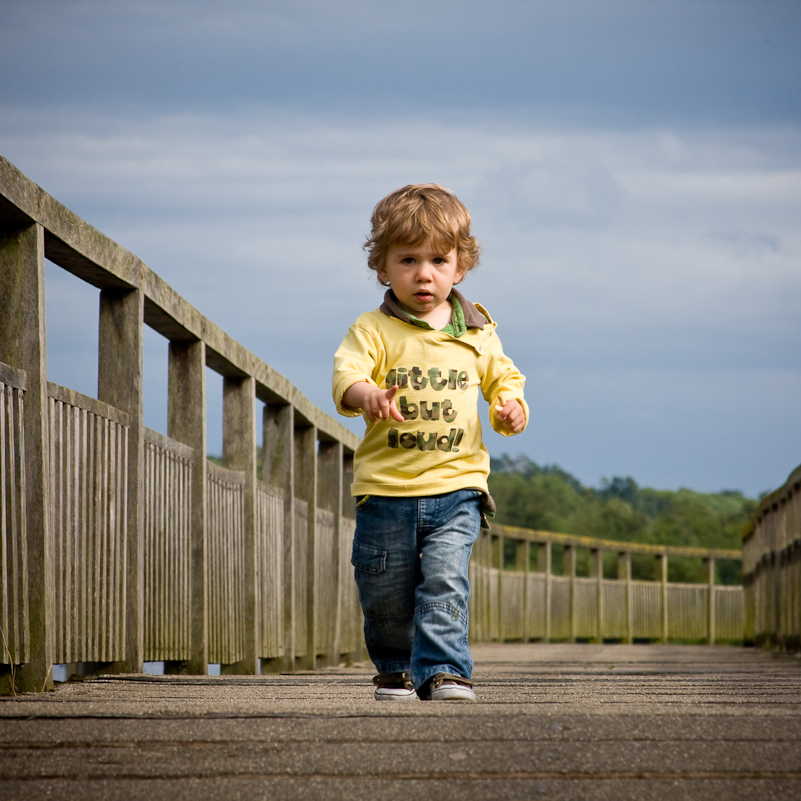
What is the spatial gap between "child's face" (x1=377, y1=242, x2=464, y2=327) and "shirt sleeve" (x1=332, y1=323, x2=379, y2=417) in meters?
0.16

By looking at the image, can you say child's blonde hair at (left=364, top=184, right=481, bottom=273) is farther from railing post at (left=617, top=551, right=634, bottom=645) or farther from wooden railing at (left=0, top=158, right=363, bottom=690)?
railing post at (left=617, top=551, right=634, bottom=645)

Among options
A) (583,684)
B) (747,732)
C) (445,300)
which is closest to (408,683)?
(583,684)

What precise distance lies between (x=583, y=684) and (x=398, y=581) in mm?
994

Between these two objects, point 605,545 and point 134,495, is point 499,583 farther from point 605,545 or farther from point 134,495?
point 134,495

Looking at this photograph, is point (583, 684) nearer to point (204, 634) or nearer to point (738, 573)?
point (204, 634)

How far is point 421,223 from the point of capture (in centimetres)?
342

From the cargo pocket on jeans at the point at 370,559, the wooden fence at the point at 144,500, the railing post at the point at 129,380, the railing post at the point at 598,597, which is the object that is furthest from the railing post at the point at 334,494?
the railing post at the point at 598,597

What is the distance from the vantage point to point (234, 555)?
5770 mm

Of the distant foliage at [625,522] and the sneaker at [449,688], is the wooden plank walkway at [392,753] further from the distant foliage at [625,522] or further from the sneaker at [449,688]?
the distant foliage at [625,522]

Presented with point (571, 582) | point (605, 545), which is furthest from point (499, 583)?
point (605, 545)

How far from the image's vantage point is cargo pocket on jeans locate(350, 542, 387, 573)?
134 inches

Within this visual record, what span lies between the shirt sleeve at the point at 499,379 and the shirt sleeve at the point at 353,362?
0.34m

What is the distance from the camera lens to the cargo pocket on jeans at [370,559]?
341 cm

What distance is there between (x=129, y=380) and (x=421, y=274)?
125 centimetres
